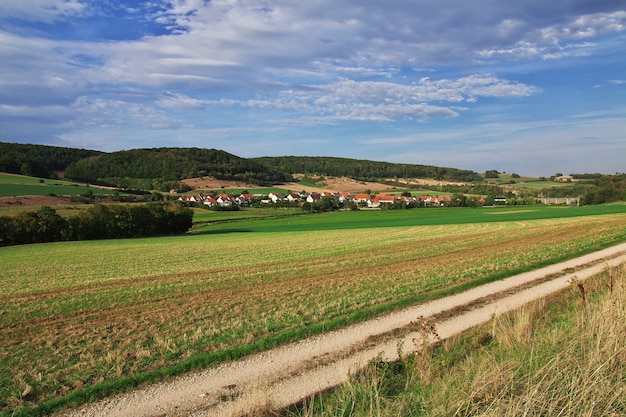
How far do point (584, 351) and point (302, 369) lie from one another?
4699mm

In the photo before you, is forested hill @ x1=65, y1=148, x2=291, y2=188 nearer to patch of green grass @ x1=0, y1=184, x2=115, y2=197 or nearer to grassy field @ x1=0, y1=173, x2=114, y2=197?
grassy field @ x1=0, y1=173, x2=114, y2=197

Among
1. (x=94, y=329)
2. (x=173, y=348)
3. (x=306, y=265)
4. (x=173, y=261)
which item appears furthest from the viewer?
(x=173, y=261)

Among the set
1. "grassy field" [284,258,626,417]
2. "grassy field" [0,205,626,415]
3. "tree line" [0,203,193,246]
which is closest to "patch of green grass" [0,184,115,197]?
"tree line" [0,203,193,246]

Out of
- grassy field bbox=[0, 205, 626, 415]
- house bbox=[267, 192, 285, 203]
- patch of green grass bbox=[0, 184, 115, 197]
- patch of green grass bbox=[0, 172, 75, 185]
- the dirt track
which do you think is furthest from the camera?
house bbox=[267, 192, 285, 203]

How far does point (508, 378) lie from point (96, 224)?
59310mm

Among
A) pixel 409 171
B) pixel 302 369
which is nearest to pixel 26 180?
pixel 302 369

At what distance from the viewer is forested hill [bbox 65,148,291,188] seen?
132125mm

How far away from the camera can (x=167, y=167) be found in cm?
14788

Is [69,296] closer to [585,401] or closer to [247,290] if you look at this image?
[247,290]

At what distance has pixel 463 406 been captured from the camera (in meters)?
5.93

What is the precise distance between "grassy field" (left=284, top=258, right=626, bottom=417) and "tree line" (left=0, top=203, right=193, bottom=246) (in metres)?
55.7

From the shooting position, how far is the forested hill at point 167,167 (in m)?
132

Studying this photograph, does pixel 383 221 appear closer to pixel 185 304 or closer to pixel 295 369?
pixel 185 304

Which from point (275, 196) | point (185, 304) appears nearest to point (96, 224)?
point (185, 304)
